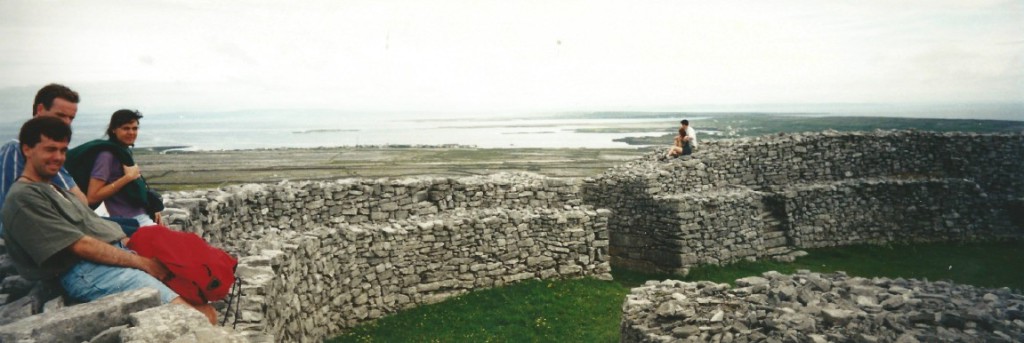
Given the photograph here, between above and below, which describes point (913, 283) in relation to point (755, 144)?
below

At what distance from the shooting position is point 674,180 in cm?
2145

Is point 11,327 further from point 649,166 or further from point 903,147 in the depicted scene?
point 903,147

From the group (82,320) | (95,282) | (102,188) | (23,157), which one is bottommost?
(82,320)

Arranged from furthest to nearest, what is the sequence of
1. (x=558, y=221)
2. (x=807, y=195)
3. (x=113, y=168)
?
1. (x=807, y=195)
2. (x=558, y=221)
3. (x=113, y=168)

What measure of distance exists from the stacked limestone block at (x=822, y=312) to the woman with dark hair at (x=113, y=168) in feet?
24.0

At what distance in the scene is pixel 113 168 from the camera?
7.35 metres

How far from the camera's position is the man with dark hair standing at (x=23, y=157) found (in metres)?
6.01

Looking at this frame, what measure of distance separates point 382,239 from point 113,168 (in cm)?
751

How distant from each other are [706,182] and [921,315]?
1497 centimetres

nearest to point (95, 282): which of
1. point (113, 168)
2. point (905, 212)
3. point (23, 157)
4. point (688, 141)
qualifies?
point (23, 157)

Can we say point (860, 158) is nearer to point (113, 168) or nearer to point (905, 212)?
point (905, 212)

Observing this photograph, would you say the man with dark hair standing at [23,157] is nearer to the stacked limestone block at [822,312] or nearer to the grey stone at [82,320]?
the grey stone at [82,320]

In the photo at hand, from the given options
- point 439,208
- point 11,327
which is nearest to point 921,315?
point 11,327

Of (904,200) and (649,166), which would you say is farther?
(904,200)
